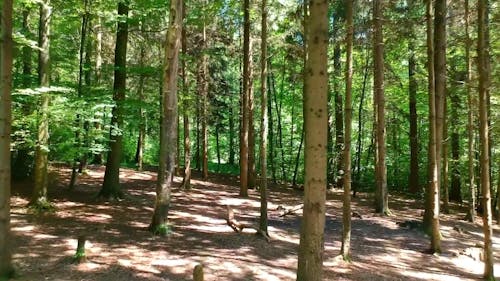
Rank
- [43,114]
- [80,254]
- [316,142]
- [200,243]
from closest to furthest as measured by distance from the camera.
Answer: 1. [316,142]
2. [80,254]
3. [200,243]
4. [43,114]

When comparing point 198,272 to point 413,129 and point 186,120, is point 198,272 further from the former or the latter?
point 413,129

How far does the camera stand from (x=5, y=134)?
6305 mm

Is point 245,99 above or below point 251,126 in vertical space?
above

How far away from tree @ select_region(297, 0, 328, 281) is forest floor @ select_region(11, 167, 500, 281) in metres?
3.10

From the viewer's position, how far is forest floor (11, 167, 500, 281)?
7883 mm

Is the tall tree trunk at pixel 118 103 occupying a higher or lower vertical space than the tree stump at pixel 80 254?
higher

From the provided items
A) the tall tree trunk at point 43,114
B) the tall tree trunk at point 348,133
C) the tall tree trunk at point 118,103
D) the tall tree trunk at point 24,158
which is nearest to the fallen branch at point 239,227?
the tall tree trunk at point 348,133

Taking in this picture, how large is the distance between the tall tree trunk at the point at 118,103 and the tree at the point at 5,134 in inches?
241

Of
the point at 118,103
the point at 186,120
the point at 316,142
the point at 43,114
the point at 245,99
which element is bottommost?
the point at 316,142

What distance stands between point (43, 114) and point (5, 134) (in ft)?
14.1

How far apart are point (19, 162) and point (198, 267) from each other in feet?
38.0

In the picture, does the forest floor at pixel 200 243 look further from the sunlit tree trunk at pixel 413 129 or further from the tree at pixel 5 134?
the sunlit tree trunk at pixel 413 129

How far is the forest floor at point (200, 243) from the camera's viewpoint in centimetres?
788

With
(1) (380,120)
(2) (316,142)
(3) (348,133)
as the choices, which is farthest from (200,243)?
(1) (380,120)
